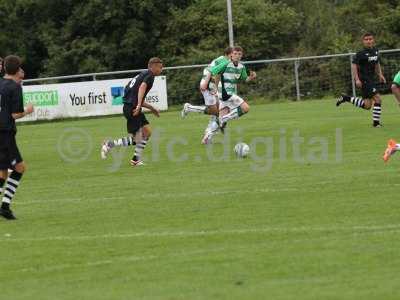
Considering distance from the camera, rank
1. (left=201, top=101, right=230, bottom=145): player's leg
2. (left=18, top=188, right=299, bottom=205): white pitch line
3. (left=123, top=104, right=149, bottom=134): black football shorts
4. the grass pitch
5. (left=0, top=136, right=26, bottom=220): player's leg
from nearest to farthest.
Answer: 1. the grass pitch
2. (left=0, top=136, right=26, bottom=220): player's leg
3. (left=18, top=188, right=299, bottom=205): white pitch line
4. (left=123, top=104, right=149, bottom=134): black football shorts
5. (left=201, top=101, right=230, bottom=145): player's leg

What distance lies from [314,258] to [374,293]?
4.76ft

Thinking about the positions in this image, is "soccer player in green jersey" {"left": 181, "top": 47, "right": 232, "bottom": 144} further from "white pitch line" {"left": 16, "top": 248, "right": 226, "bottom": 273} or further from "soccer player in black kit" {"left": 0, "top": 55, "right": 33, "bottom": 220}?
"white pitch line" {"left": 16, "top": 248, "right": 226, "bottom": 273}

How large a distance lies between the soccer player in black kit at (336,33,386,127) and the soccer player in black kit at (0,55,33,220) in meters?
12.1

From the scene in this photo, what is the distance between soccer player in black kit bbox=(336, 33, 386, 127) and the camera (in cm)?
2389

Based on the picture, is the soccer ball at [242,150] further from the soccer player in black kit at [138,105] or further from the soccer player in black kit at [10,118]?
the soccer player in black kit at [10,118]

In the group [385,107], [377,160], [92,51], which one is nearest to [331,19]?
[92,51]

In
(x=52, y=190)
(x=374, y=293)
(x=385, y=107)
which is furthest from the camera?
(x=385, y=107)

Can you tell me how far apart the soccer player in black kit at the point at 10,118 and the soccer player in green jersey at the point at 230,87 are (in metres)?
9.90

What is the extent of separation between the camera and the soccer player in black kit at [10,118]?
12.8 m

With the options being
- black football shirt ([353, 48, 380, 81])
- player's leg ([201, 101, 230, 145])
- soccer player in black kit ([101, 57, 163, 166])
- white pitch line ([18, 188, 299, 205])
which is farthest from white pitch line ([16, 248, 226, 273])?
black football shirt ([353, 48, 380, 81])

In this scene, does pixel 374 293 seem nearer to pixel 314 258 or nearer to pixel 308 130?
pixel 314 258

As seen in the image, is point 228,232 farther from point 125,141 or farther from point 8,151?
point 125,141

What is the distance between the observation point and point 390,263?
888 cm

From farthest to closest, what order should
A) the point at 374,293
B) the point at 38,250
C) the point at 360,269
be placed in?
the point at 38,250 → the point at 360,269 → the point at 374,293
